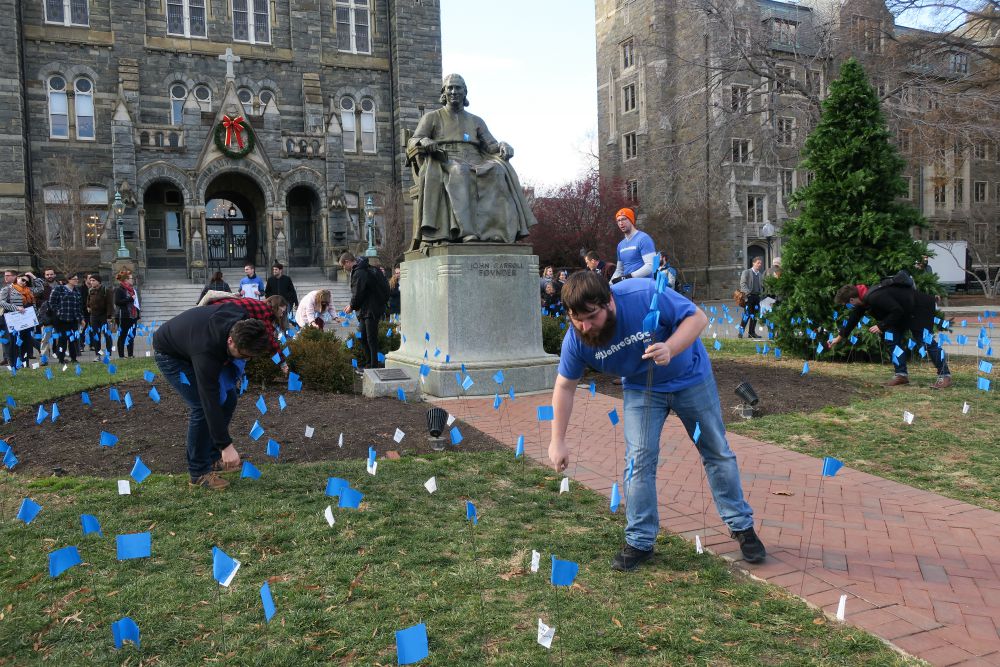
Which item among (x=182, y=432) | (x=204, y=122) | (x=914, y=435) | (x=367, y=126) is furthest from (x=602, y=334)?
(x=367, y=126)

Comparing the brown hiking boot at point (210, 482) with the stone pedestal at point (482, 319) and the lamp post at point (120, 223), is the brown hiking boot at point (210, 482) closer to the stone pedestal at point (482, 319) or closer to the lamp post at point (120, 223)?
the stone pedestal at point (482, 319)

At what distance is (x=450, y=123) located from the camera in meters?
10.1

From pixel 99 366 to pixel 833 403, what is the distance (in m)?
12.0

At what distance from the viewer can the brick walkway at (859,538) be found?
333 centimetres

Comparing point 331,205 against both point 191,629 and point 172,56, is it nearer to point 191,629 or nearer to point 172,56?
point 172,56

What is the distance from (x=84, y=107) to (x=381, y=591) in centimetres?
3613

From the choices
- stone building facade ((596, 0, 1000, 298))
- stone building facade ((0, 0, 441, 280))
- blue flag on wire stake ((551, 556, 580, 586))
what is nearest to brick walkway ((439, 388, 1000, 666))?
blue flag on wire stake ((551, 556, 580, 586))

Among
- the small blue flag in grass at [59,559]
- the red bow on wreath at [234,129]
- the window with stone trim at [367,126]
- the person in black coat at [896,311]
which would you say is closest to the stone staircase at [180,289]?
the red bow on wreath at [234,129]

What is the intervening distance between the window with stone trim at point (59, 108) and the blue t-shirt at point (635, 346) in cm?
Result: 3612

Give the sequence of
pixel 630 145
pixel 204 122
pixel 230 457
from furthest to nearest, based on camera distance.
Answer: pixel 630 145 → pixel 204 122 → pixel 230 457

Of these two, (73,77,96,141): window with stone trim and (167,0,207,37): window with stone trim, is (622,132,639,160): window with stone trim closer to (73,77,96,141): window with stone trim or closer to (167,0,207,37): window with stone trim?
(167,0,207,37): window with stone trim

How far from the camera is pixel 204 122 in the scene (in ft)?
108

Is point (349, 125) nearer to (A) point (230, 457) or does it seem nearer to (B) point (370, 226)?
(B) point (370, 226)

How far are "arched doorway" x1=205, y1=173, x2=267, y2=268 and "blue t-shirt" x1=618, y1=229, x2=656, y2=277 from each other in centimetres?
2940
